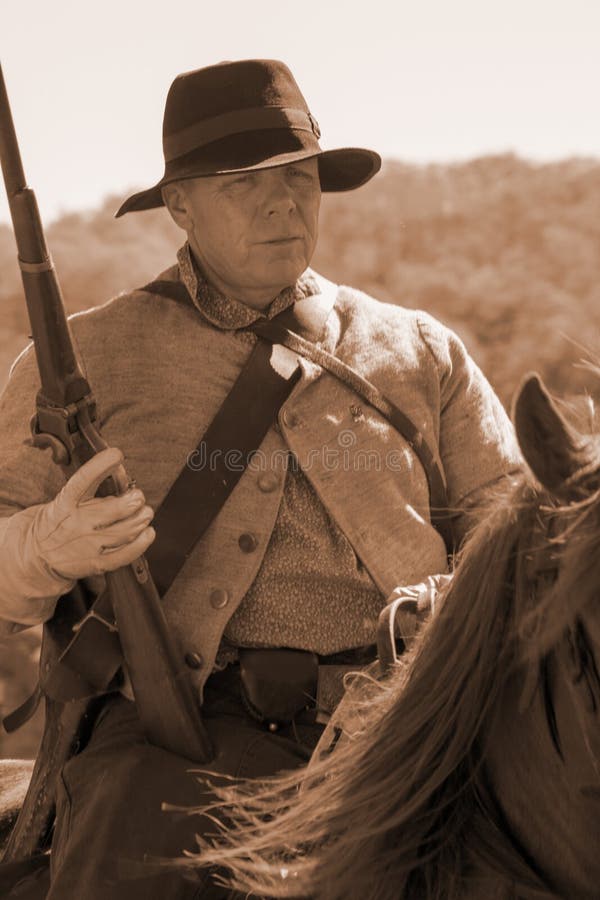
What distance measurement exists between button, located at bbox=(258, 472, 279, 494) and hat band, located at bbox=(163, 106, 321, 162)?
2.62 feet

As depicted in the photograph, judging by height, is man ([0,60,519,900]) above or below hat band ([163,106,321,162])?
below

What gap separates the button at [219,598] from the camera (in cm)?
313

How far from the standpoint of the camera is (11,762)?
12.8ft

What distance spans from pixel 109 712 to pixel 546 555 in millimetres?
1395

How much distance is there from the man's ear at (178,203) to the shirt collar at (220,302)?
0.28 feet

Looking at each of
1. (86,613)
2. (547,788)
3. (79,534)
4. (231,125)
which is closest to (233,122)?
(231,125)

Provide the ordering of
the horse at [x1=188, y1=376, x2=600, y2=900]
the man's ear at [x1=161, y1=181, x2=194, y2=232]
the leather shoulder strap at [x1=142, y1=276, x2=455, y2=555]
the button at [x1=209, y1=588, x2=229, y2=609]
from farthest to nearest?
1. the man's ear at [x1=161, y1=181, x2=194, y2=232]
2. the leather shoulder strap at [x1=142, y1=276, x2=455, y2=555]
3. the button at [x1=209, y1=588, x2=229, y2=609]
4. the horse at [x1=188, y1=376, x2=600, y2=900]

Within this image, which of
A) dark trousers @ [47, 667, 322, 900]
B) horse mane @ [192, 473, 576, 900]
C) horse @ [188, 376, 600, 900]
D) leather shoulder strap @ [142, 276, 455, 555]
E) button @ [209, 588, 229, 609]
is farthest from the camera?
leather shoulder strap @ [142, 276, 455, 555]

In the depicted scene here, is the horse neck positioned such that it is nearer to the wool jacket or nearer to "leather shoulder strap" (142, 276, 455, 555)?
the wool jacket

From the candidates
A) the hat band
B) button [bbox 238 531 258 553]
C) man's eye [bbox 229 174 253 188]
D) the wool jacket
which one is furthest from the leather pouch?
the hat band

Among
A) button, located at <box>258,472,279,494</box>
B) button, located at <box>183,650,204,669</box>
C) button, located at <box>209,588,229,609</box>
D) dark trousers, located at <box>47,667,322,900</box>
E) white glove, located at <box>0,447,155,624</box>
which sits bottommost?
dark trousers, located at <box>47,667,322,900</box>

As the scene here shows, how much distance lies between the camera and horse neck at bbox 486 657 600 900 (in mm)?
2061

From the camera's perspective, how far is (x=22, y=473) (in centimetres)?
321

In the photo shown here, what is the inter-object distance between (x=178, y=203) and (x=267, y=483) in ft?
2.65
